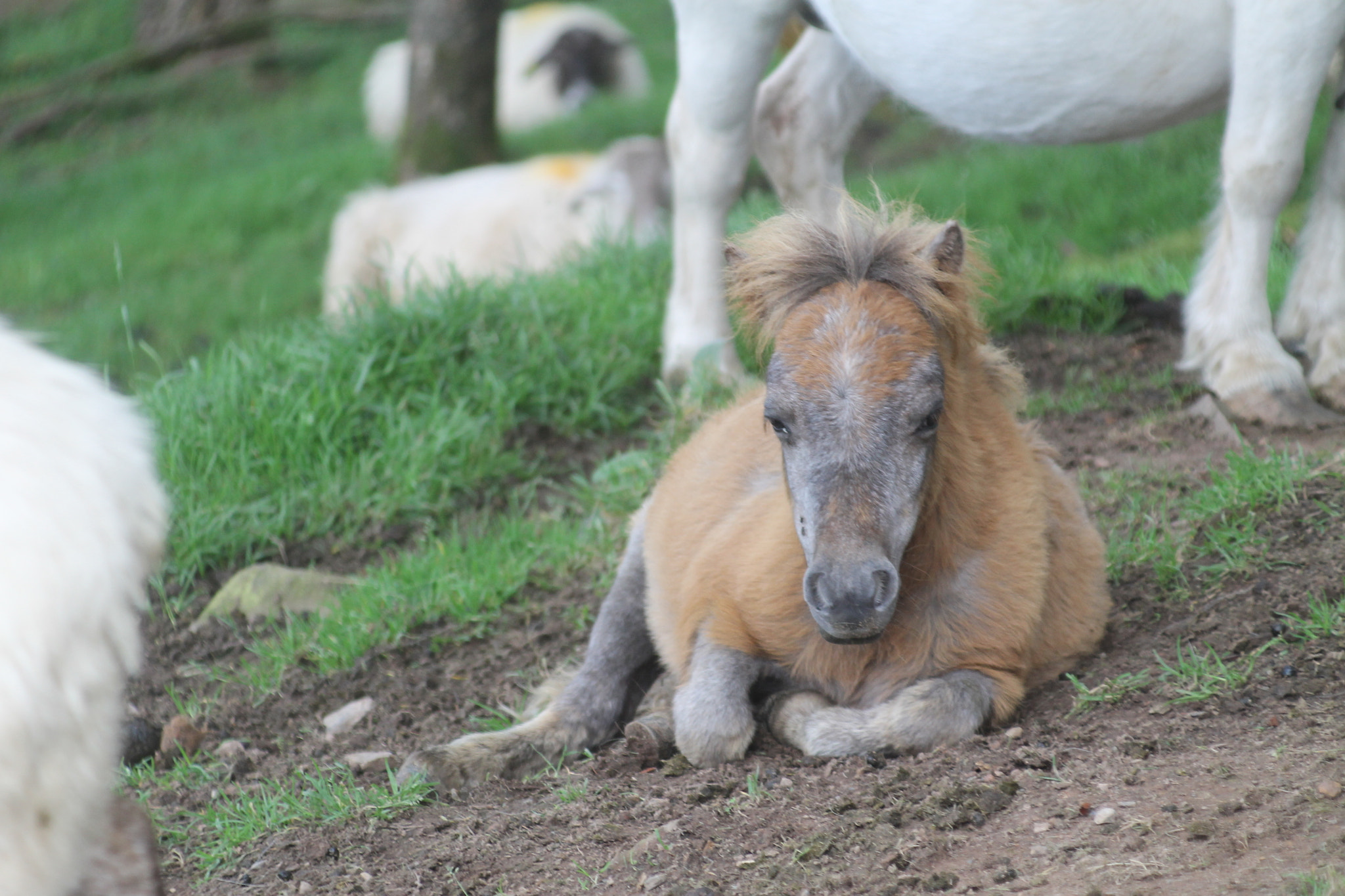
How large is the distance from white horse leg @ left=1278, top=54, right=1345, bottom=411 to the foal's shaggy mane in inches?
83.7

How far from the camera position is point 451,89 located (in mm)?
9945

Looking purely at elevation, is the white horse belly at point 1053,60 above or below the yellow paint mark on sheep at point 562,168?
above

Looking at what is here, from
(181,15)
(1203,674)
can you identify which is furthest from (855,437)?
(181,15)

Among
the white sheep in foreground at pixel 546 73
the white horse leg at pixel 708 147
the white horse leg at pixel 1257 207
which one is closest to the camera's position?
the white horse leg at pixel 1257 207

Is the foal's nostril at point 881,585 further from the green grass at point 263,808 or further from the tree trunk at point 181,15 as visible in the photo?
the tree trunk at point 181,15

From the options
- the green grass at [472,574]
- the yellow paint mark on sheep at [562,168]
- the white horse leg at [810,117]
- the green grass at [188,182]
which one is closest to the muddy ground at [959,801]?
the green grass at [472,574]

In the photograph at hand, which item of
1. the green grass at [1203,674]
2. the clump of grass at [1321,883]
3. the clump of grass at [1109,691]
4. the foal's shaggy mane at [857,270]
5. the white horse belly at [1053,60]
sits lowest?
the clump of grass at [1109,691]

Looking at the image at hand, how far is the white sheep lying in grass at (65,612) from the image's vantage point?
175cm

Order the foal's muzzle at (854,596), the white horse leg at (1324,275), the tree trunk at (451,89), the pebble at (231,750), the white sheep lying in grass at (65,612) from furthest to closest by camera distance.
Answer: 1. the tree trunk at (451,89)
2. the white horse leg at (1324,275)
3. the pebble at (231,750)
4. the foal's muzzle at (854,596)
5. the white sheep lying in grass at (65,612)

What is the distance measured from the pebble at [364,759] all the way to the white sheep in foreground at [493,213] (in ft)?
18.0

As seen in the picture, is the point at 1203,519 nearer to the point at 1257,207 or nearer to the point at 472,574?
the point at 1257,207

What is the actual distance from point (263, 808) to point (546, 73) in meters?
14.0

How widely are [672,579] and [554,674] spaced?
562 millimetres

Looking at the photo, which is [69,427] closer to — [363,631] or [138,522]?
[138,522]
